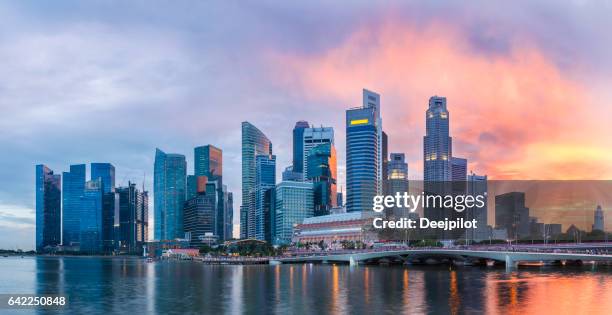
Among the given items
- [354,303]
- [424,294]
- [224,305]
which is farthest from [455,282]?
[224,305]

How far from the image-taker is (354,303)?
2867 inches

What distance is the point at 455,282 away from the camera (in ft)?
335

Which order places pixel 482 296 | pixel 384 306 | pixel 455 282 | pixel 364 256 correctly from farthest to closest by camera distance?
pixel 364 256
pixel 455 282
pixel 482 296
pixel 384 306

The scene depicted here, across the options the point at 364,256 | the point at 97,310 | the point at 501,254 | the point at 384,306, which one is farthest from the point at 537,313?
the point at 364,256

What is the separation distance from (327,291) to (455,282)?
2517 cm

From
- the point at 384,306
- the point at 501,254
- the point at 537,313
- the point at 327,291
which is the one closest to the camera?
the point at 537,313

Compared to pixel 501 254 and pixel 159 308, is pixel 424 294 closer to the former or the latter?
pixel 159 308

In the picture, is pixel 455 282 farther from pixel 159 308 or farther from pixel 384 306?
pixel 159 308

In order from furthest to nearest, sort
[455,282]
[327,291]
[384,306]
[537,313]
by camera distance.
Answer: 1. [455,282]
2. [327,291]
3. [384,306]
4. [537,313]

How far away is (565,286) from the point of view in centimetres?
9081

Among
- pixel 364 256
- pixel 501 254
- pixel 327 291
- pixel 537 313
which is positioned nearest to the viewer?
pixel 537 313

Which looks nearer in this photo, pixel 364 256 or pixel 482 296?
pixel 482 296

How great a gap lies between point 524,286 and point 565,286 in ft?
19.5

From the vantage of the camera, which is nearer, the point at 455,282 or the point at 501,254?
the point at 455,282
